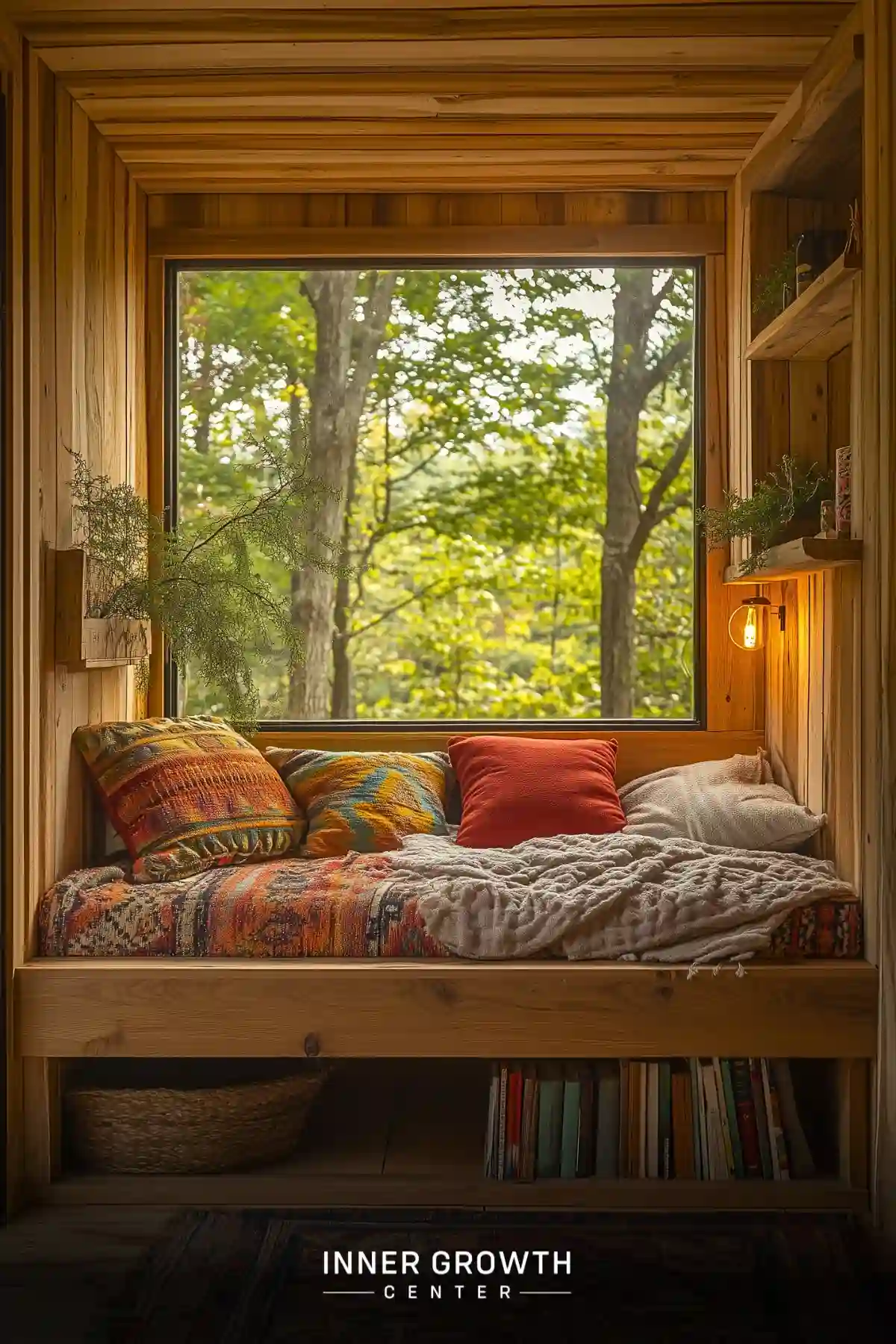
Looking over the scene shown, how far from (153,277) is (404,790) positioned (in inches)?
69.8

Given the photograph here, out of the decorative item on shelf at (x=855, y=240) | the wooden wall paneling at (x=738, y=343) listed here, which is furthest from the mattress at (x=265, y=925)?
the decorative item on shelf at (x=855, y=240)

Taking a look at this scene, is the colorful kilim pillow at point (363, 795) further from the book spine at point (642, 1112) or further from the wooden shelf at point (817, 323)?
the wooden shelf at point (817, 323)

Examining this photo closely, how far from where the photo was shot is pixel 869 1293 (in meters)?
2.21

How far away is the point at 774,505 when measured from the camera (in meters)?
3.06

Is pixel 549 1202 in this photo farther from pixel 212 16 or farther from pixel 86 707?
pixel 212 16

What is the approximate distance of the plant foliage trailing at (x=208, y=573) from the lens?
3.10 meters

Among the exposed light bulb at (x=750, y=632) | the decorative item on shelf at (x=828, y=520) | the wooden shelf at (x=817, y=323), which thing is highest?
the wooden shelf at (x=817, y=323)

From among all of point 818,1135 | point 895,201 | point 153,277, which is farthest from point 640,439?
point 818,1135

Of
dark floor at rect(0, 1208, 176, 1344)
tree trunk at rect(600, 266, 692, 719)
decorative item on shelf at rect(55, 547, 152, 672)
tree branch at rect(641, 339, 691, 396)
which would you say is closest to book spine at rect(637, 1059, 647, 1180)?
dark floor at rect(0, 1208, 176, 1344)

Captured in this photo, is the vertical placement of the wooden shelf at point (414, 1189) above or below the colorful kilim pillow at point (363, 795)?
below

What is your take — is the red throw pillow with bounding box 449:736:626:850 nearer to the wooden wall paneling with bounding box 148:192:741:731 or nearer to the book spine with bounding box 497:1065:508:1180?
the wooden wall paneling with bounding box 148:192:741:731

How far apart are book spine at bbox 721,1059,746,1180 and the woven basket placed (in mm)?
1007

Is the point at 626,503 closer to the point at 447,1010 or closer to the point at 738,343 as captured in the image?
the point at 738,343

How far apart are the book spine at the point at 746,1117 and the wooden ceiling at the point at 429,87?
231cm
